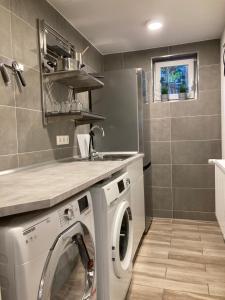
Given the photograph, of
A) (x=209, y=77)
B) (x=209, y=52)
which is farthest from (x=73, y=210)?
(x=209, y=52)

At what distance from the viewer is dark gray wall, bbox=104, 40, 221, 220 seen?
9.59 feet

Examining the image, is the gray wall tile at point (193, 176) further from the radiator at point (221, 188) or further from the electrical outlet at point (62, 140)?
the electrical outlet at point (62, 140)

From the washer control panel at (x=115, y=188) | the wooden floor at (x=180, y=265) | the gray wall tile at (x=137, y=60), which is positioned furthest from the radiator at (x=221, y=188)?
the gray wall tile at (x=137, y=60)

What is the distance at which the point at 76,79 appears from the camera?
6.86ft

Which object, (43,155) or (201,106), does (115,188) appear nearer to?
(43,155)

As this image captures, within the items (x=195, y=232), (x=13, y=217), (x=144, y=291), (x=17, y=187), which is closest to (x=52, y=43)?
(x=17, y=187)

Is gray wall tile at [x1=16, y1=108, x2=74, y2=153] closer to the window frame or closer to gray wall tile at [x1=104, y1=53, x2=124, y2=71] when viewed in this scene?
gray wall tile at [x1=104, y1=53, x2=124, y2=71]

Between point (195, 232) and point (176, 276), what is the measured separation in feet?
3.14

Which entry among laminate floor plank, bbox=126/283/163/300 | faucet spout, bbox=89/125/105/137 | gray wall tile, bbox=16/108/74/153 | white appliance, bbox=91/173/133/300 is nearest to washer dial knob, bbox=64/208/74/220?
white appliance, bbox=91/173/133/300

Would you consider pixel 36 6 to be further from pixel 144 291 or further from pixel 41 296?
pixel 144 291

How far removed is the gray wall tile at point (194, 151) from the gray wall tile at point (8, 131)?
2.13 meters

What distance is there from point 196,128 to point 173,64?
3.11 feet

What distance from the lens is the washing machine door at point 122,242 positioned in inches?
52.0

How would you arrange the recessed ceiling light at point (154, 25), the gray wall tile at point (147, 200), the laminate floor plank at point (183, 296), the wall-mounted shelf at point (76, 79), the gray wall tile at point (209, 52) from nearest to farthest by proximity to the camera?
1. the laminate floor plank at point (183, 296)
2. the wall-mounted shelf at point (76, 79)
3. the recessed ceiling light at point (154, 25)
4. the gray wall tile at point (147, 200)
5. the gray wall tile at point (209, 52)
